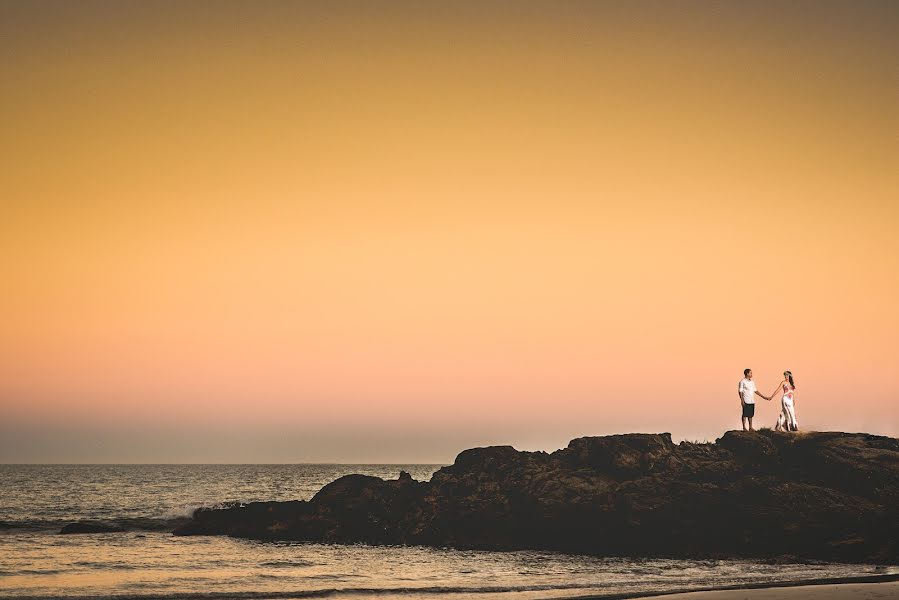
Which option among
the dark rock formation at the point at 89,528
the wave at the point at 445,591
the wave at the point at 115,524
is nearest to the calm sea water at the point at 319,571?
the wave at the point at 445,591

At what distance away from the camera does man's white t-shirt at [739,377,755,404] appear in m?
36.9

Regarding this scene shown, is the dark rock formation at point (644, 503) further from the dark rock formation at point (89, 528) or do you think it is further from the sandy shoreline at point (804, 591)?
the sandy shoreline at point (804, 591)

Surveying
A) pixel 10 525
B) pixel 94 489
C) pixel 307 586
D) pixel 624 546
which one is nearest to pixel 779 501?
pixel 624 546

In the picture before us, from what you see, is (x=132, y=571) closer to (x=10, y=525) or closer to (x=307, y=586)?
(x=307, y=586)

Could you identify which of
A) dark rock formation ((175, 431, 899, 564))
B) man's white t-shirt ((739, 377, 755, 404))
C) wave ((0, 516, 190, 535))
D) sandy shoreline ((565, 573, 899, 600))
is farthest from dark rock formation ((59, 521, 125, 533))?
man's white t-shirt ((739, 377, 755, 404))

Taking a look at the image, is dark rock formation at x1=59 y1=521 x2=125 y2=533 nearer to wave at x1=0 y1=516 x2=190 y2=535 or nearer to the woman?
wave at x1=0 y1=516 x2=190 y2=535

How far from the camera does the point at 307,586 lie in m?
29.1

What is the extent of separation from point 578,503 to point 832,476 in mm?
10501

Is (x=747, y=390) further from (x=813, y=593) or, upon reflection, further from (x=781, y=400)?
(x=813, y=593)

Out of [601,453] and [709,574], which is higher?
[601,453]

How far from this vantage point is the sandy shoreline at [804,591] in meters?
24.1

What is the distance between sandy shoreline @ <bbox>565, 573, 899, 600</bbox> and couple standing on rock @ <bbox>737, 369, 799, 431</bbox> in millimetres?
10376

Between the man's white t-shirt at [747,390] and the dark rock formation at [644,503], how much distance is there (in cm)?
254

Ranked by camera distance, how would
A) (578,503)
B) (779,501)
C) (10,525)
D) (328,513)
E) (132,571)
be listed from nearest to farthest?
(132,571) < (779,501) < (578,503) < (328,513) < (10,525)
